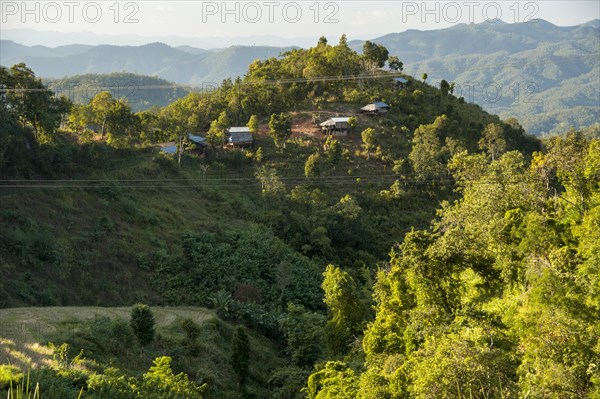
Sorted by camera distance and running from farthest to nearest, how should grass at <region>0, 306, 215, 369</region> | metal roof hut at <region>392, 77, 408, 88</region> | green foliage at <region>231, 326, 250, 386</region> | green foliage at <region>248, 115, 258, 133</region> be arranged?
1. metal roof hut at <region>392, 77, 408, 88</region>
2. green foliage at <region>248, 115, 258, 133</region>
3. green foliage at <region>231, 326, 250, 386</region>
4. grass at <region>0, 306, 215, 369</region>

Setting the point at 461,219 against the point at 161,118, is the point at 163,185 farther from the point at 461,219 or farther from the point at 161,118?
the point at 461,219

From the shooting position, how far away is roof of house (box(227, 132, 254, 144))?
61281 mm

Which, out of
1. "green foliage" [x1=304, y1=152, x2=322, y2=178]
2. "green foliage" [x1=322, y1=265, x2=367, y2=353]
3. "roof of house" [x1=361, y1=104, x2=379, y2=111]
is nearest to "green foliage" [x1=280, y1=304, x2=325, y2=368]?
"green foliage" [x1=322, y1=265, x2=367, y2=353]

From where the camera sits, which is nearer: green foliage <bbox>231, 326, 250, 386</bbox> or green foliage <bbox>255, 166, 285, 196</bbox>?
green foliage <bbox>231, 326, 250, 386</bbox>

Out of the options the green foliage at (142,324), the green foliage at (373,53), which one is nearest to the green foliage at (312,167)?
the green foliage at (373,53)

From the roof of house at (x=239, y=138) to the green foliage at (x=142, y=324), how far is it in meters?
37.8

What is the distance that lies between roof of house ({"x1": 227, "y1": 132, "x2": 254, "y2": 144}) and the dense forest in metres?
1.23

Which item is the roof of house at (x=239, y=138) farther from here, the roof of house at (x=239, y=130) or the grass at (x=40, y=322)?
the grass at (x=40, y=322)

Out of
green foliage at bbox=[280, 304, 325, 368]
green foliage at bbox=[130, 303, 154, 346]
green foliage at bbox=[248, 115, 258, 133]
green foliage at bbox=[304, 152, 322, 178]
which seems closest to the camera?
green foliage at bbox=[130, 303, 154, 346]

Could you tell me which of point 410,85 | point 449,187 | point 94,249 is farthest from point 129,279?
point 410,85

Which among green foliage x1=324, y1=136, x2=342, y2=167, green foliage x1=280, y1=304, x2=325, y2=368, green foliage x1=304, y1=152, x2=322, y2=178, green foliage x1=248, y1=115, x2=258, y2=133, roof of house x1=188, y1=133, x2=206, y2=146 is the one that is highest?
green foliage x1=248, y1=115, x2=258, y2=133

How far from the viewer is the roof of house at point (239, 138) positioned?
201 feet

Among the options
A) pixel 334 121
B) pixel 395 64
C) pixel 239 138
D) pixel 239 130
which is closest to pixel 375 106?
pixel 334 121

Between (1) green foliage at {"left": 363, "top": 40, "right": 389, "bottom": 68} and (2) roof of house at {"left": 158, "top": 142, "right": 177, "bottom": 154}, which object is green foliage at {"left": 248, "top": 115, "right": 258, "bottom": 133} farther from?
(1) green foliage at {"left": 363, "top": 40, "right": 389, "bottom": 68}
